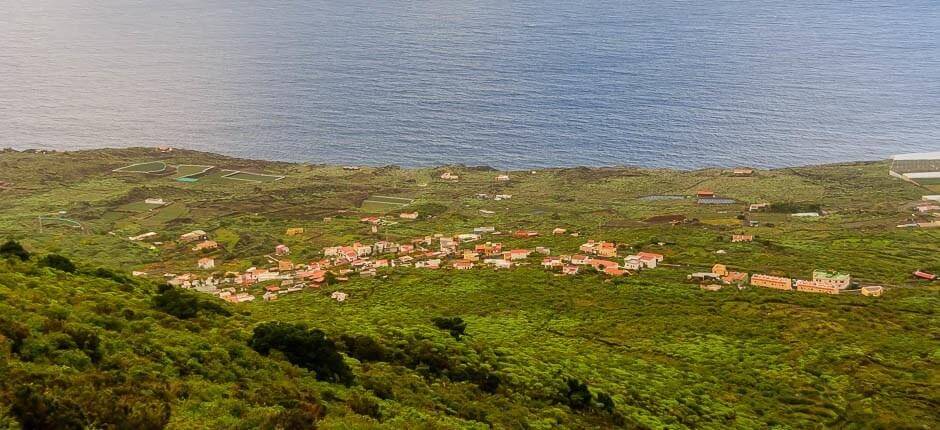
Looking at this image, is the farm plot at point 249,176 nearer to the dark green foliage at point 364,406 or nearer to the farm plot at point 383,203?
the farm plot at point 383,203

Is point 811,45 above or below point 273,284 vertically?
above

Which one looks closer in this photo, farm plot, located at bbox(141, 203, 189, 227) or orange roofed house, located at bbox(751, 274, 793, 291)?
orange roofed house, located at bbox(751, 274, 793, 291)

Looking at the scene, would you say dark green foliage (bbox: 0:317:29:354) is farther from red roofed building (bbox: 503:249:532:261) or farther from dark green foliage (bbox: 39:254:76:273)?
red roofed building (bbox: 503:249:532:261)

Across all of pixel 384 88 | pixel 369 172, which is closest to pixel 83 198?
pixel 369 172

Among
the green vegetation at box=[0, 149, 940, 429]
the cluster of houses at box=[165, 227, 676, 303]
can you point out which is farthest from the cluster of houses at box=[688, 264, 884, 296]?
the cluster of houses at box=[165, 227, 676, 303]

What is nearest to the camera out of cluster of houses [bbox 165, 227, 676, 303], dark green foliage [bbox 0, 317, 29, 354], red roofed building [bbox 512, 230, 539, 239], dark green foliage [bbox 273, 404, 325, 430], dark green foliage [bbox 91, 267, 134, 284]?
dark green foliage [bbox 273, 404, 325, 430]

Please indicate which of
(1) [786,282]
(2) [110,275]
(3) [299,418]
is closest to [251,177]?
(1) [786,282]

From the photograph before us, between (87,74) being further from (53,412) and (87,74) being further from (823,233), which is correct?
(53,412)
